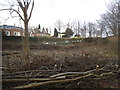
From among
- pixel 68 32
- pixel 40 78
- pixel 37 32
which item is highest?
pixel 37 32

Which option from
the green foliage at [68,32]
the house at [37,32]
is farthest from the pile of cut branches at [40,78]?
the green foliage at [68,32]

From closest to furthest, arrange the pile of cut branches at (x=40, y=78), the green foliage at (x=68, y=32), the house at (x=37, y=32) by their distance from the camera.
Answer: the pile of cut branches at (x=40, y=78)
the house at (x=37, y=32)
the green foliage at (x=68, y=32)

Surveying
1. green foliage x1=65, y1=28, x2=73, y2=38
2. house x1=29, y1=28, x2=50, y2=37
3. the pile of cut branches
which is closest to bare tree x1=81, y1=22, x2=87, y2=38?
green foliage x1=65, y1=28, x2=73, y2=38

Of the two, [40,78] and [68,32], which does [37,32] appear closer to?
[68,32]

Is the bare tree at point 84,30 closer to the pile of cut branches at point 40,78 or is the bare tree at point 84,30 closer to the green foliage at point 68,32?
the green foliage at point 68,32

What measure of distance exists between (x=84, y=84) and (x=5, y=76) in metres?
1.60

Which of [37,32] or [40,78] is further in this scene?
[37,32]

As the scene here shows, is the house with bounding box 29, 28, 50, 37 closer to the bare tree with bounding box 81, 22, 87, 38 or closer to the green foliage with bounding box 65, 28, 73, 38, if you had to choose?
the green foliage with bounding box 65, 28, 73, 38

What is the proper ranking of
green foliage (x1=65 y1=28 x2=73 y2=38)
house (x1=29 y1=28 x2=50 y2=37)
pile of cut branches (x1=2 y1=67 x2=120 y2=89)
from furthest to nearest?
1. green foliage (x1=65 y1=28 x2=73 y2=38)
2. house (x1=29 y1=28 x2=50 y2=37)
3. pile of cut branches (x1=2 y1=67 x2=120 y2=89)

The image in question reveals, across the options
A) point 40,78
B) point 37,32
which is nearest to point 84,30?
point 37,32

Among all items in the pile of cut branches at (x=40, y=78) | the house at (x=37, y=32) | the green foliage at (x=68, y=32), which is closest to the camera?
the pile of cut branches at (x=40, y=78)

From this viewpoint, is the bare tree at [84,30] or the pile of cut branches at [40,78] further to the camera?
the bare tree at [84,30]

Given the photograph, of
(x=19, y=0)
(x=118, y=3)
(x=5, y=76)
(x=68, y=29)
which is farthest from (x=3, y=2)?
(x=68, y=29)

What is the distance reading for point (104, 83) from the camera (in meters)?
2.48
